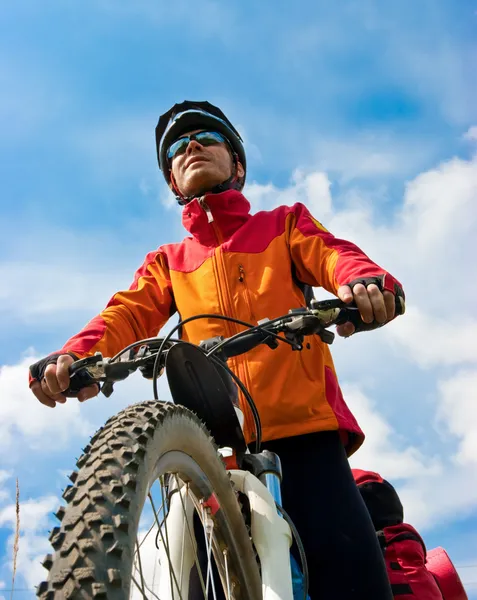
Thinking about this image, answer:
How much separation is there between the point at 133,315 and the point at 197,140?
3.35 feet

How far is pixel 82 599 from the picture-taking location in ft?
2.91

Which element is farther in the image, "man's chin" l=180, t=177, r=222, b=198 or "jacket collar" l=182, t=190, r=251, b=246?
"man's chin" l=180, t=177, r=222, b=198

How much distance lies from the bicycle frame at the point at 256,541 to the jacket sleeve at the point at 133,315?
26.4 inches

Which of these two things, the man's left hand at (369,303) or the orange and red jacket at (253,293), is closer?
the man's left hand at (369,303)

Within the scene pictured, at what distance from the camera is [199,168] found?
2.90 metres

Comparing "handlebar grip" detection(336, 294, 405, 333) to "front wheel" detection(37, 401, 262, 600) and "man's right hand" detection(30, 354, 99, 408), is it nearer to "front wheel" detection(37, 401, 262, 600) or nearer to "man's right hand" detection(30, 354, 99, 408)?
"front wheel" detection(37, 401, 262, 600)

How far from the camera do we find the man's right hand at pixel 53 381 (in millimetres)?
1830

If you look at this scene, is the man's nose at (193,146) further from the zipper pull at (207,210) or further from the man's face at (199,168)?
the zipper pull at (207,210)

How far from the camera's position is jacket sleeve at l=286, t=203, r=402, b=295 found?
197 centimetres

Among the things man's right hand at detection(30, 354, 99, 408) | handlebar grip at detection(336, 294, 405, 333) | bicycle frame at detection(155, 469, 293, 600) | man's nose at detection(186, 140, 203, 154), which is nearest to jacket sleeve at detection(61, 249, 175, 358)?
man's right hand at detection(30, 354, 99, 408)

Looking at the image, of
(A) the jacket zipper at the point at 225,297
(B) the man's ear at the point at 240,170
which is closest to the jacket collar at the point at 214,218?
(A) the jacket zipper at the point at 225,297

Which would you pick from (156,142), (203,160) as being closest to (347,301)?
(203,160)

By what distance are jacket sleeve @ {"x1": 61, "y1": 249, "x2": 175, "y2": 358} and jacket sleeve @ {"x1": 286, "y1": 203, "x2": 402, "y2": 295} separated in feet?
2.06

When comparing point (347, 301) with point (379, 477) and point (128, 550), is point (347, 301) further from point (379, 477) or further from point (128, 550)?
point (379, 477)
